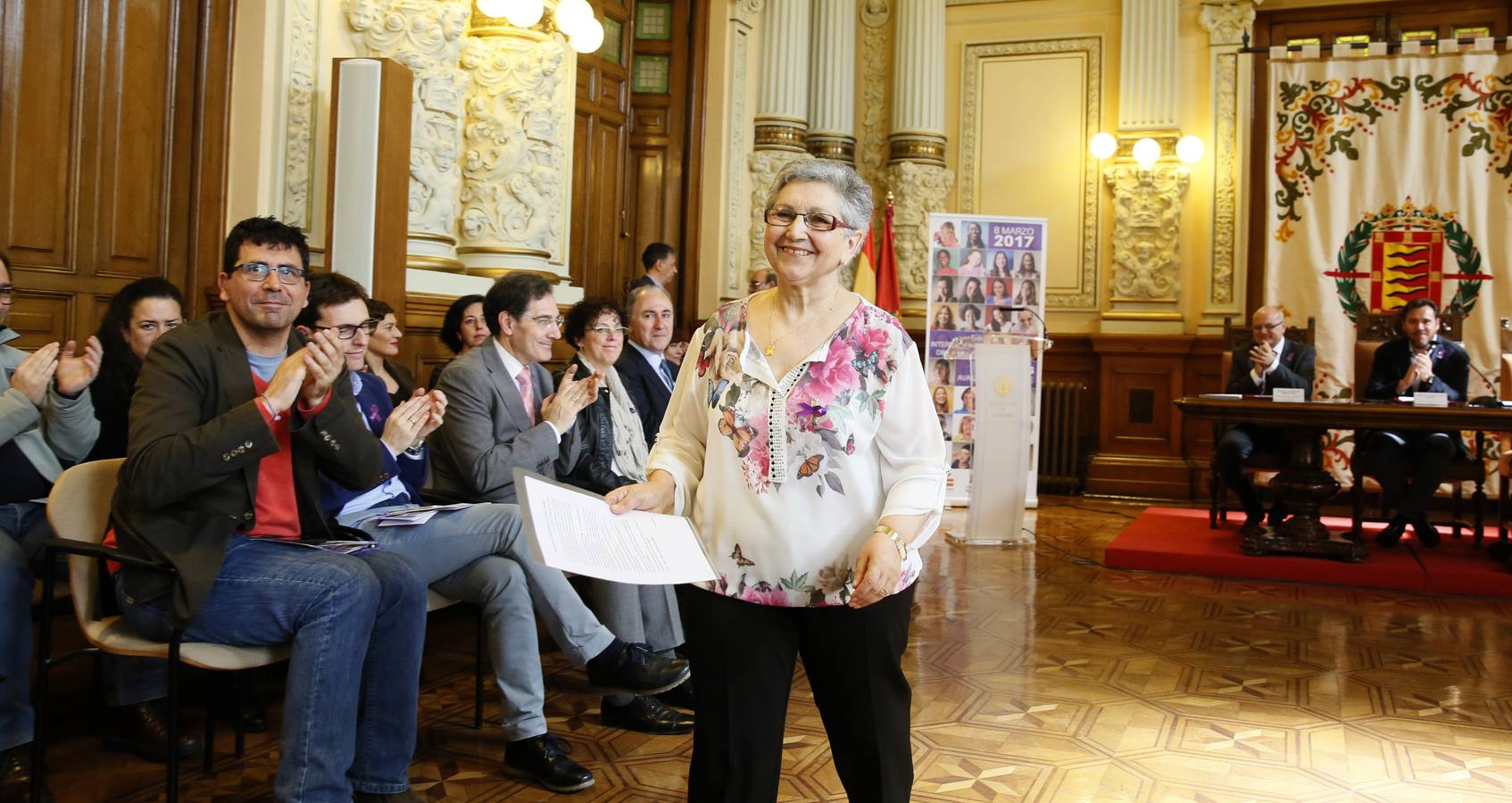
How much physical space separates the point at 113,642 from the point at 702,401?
1326 millimetres

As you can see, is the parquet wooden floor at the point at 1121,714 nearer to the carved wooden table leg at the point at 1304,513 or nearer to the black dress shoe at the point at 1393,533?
the carved wooden table leg at the point at 1304,513

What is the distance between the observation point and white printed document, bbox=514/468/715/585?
5.16 feet

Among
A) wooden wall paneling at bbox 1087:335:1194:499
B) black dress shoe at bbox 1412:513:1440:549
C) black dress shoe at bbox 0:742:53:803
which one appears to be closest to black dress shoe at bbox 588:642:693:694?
black dress shoe at bbox 0:742:53:803

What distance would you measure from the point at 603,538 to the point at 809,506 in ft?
1.05

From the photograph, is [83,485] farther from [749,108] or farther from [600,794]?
[749,108]

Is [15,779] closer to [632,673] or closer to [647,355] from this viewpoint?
[632,673]


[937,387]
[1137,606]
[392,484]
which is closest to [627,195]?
[937,387]

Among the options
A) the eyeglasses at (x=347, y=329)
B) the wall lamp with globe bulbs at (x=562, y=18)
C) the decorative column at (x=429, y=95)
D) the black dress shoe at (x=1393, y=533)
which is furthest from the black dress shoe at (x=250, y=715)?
the black dress shoe at (x=1393, y=533)

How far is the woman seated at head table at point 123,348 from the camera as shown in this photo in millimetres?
3092

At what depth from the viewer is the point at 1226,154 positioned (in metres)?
8.33

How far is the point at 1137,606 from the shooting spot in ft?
15.9

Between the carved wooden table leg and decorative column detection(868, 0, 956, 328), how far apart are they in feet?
11.3

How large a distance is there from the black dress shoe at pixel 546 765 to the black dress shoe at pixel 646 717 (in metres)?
0.35

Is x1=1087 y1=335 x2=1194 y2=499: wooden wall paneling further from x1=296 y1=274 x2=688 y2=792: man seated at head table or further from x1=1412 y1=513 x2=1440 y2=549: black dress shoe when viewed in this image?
x1=296 y1=274 x2=688 y2=792: man seated at head table
